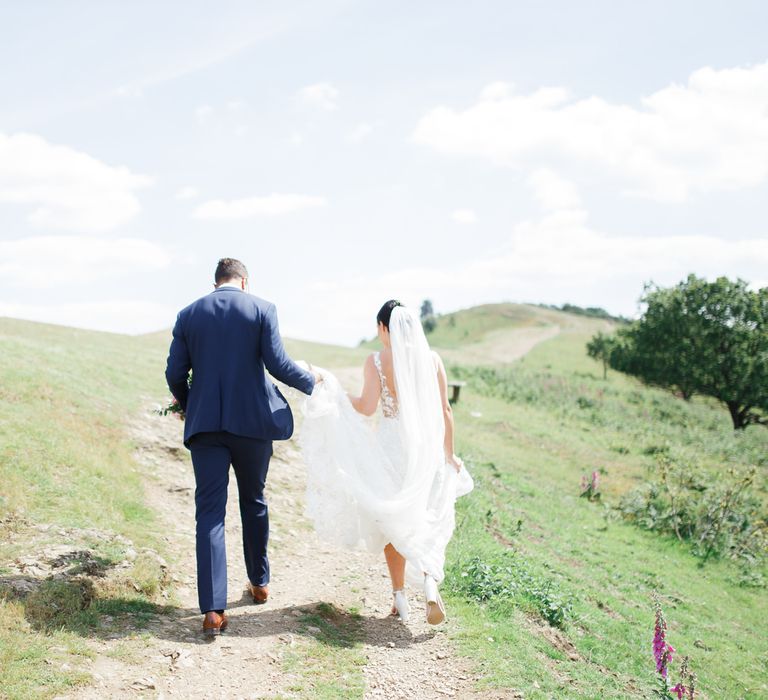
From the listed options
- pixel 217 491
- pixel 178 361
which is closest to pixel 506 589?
pixel 217 491

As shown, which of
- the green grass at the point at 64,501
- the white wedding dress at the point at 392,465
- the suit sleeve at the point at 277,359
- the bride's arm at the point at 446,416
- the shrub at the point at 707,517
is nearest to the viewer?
the green grass at the point at 64,501

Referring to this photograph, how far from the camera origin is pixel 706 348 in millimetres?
46219

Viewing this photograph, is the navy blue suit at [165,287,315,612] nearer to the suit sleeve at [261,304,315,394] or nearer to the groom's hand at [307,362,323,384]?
the suit sleeve at [261,304,315,394]

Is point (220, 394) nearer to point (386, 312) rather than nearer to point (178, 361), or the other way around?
point (178, 361)

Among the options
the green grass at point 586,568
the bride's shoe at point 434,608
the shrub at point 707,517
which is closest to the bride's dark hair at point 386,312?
the bride's shoe at point 434,608

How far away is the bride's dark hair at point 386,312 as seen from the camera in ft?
21.6

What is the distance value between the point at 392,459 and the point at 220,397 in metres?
1.84

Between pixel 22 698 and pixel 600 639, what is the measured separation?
255 inches

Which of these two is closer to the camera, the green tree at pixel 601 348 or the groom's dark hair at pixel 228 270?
the groom's dark hair at pixel 228 270

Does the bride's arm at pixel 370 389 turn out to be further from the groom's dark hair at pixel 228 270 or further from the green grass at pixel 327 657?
the green grass at pixel 327 657

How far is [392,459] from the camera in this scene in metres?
6.61

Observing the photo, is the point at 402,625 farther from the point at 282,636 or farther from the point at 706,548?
the point at 706,548

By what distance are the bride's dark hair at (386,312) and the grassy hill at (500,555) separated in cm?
324

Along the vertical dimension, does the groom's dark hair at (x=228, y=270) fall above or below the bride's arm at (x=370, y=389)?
above
